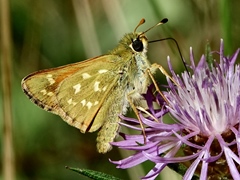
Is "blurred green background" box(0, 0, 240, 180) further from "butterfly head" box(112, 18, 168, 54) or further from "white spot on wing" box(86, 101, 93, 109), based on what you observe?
"white spot on wing" box(86, 101, 93, 109)

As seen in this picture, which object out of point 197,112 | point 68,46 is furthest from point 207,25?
point 197,112

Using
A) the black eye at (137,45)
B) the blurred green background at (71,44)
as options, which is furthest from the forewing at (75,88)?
the blurred green background at (71,44)

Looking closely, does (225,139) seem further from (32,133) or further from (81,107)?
(32,133)

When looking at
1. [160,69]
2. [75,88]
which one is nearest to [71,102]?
[75,88]

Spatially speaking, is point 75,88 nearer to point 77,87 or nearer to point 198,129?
point 77,87

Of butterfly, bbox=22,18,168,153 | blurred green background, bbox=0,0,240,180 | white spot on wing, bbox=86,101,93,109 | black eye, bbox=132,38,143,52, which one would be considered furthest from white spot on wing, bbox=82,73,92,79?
blurred green background, bbox=0,0,240,180

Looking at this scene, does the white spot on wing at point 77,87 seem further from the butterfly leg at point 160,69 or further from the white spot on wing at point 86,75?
the butterfly leg at point 160,69
